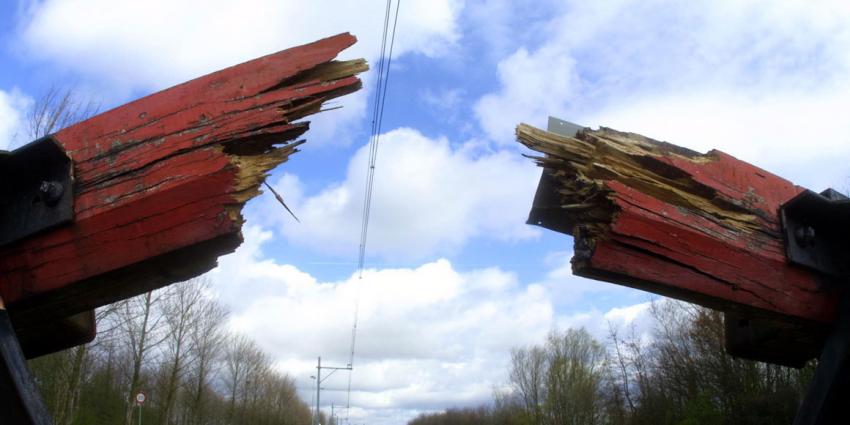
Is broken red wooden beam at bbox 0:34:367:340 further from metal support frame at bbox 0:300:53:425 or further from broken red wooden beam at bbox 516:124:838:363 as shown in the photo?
broken red wooden beam at bbox 516:124:838:363

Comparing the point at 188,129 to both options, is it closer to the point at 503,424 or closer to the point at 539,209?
the point at 539,209

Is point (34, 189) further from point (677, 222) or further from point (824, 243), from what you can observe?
point (824, 243)

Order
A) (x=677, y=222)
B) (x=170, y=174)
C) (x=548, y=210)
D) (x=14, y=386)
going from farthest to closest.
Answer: (x=548, y=210), (x=677, y=222), (x=170, y=174), (x=14, y=386)

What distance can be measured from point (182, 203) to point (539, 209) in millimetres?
1291

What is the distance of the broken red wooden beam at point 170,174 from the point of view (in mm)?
1993

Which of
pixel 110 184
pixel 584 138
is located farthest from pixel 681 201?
pixel 110 184

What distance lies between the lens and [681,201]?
221 cm

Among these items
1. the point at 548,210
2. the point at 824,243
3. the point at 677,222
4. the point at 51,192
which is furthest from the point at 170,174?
the point at 824,243

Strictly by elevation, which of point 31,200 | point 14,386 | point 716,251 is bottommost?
point 14,386

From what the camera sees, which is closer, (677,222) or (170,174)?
(170,174)

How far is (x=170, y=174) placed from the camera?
6.69 feet

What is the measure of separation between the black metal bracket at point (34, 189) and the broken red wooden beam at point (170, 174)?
3cm

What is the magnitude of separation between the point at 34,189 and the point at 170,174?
1.64 feet

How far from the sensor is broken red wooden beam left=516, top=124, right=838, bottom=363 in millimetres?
2068
